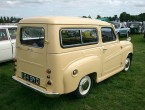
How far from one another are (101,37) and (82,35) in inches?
29.8

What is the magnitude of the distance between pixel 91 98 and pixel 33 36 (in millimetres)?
2053

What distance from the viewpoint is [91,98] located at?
16.5ft

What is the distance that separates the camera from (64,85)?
4289mm

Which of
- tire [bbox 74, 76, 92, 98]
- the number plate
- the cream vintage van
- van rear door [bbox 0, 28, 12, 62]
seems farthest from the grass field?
van rear door [bbox 0, 28, 12, 62]

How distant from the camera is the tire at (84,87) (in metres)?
4.80

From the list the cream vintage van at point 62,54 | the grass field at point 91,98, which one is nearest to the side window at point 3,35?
the grass field at point 91,98

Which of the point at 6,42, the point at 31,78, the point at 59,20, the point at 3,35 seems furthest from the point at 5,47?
the point at 59,20

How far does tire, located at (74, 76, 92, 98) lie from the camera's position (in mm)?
4805

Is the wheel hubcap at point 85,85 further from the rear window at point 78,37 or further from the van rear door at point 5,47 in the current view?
the van rear door at point 5,47

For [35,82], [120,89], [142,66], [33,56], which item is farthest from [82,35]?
[142,66]

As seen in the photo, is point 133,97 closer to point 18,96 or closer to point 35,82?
point 35,82

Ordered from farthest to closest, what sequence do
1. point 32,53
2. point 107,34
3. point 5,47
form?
1. point 5,47
2. point 107,34
3. point 32,53

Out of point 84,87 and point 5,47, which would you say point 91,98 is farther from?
point 5,47

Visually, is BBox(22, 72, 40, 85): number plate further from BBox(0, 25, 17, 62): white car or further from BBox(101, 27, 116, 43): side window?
BBox(0, 25, 17, 62): white car
